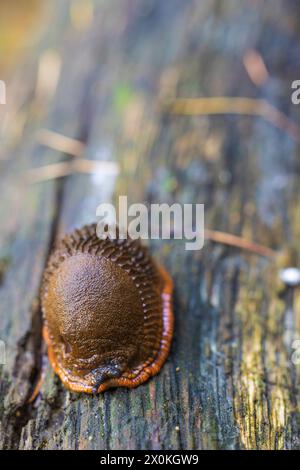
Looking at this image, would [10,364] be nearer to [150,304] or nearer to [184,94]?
[150,304]

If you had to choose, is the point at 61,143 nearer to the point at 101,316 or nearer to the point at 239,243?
the point at 239,243

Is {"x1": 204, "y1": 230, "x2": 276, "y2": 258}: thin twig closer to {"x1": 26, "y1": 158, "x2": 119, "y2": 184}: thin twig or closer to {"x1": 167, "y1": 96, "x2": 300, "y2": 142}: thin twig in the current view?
{"x1": 26, "y1": 158, "x2": 119, "y2": 184}: thin twig

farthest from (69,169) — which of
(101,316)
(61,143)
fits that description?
(101,316)

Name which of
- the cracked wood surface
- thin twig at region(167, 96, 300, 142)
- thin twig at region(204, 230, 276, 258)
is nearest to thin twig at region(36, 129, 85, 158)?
the cracked wood surface

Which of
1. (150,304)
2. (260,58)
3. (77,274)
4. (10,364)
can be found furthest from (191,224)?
(260,58)

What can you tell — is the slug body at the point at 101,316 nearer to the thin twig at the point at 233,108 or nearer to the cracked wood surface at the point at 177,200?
the cracked wood surface at the point at 177,200
